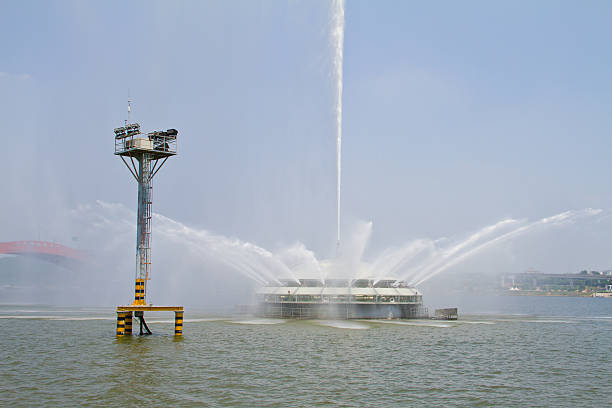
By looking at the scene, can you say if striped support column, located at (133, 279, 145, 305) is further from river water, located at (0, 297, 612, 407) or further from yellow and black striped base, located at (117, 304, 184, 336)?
river water, located at (0, 297, 612, 407)

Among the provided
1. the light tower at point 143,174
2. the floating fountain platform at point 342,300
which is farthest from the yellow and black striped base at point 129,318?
the floating fountain platform at point 342,300

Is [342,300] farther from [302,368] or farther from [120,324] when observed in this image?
[302,368]

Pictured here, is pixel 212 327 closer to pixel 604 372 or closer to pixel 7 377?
pixel 7 377

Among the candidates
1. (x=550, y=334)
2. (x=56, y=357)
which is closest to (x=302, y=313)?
(x=550, y=334)

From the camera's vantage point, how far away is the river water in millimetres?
24984

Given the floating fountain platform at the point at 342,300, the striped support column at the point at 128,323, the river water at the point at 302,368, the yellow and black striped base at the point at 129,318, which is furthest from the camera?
the floating fountain platform at the point at 342,300

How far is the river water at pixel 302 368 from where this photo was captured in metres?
25.0

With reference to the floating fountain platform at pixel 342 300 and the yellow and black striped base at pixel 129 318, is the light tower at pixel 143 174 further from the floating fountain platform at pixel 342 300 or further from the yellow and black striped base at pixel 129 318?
the floating fountain platform at pixel 342 300

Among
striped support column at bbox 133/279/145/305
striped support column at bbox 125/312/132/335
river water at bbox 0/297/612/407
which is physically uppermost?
striped support column at bbox 133/279/145/305

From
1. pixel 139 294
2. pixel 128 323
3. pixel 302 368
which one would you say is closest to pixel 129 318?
pixel 128 323

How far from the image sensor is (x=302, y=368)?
31.7m

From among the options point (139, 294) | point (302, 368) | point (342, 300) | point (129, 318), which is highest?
point (139, 294)

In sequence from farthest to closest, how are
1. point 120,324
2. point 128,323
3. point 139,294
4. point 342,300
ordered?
point 342,300
point 128,323
point 120,324
point 139,294

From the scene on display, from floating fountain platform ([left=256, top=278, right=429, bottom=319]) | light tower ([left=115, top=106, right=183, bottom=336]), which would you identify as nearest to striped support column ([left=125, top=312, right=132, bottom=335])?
light tower ([left=115, top=106, right=183, bottom=336])
